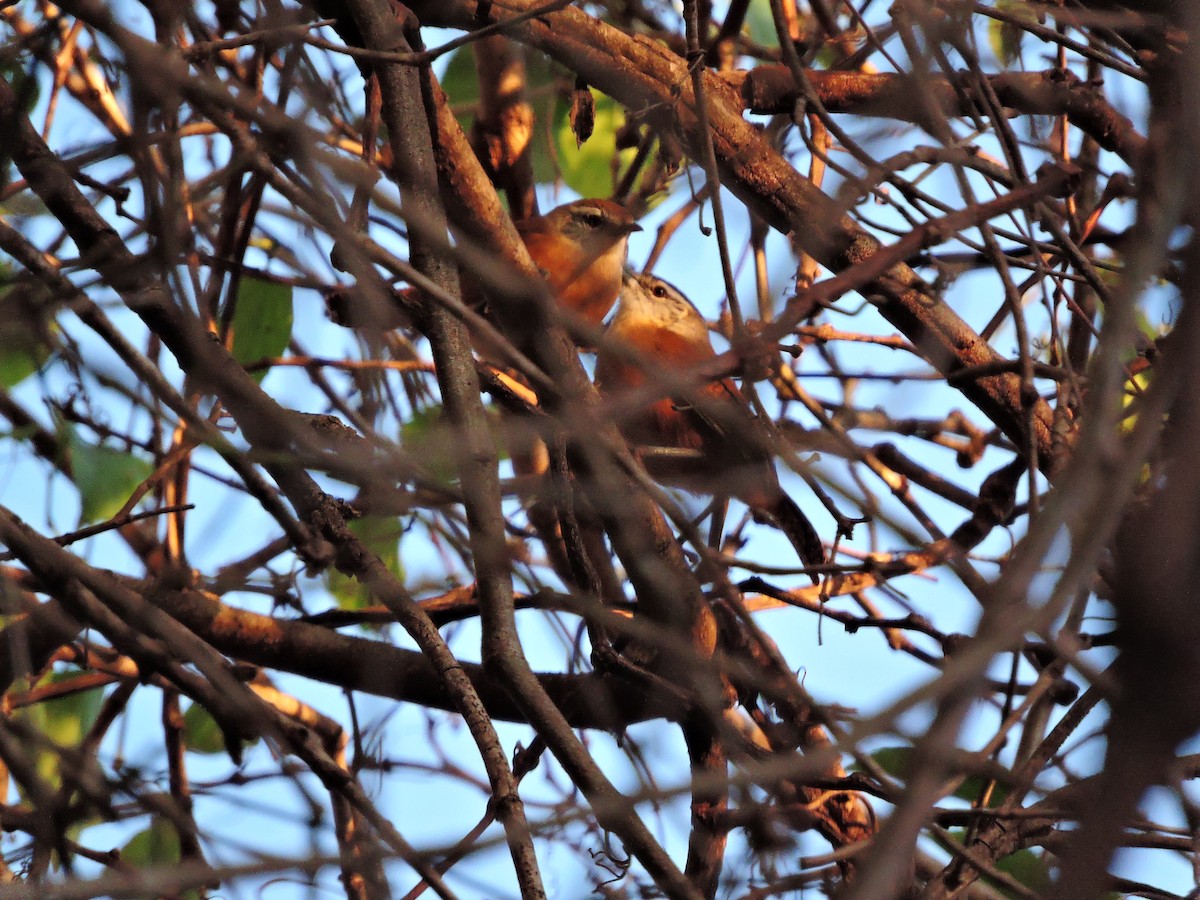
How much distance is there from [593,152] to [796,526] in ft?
5.46

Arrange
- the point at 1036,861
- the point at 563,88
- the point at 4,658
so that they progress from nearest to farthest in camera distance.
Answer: the point at 1036,861
the point at 4,658
the point at 563,88

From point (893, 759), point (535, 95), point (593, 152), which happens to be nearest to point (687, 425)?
point (593, 152)

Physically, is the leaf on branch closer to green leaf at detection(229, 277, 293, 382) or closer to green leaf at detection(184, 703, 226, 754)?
green leaf at detection(229, 277, 293, 382)

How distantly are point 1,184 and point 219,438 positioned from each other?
830 millimetres

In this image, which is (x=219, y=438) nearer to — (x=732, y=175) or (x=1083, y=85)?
(x=732, y=175)

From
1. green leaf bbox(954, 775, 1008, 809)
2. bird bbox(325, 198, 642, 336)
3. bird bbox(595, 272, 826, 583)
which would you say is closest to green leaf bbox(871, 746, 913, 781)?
green leaf bbox(954, 775, 1008, 809)

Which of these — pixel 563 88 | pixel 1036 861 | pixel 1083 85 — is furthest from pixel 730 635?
pixel 563 88

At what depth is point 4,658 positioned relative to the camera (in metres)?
3.23

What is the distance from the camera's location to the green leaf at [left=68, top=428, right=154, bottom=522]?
3.24 metres

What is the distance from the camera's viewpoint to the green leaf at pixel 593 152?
4457 millimetres

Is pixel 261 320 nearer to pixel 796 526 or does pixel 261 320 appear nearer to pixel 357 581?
pixel 357 581

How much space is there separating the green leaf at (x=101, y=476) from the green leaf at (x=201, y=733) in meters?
0.73

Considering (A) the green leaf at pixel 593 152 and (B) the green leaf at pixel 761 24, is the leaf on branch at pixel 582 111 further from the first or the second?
(B) the green leaf at pixel 761 24

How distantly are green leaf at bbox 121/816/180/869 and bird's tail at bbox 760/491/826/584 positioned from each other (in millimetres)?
1951
